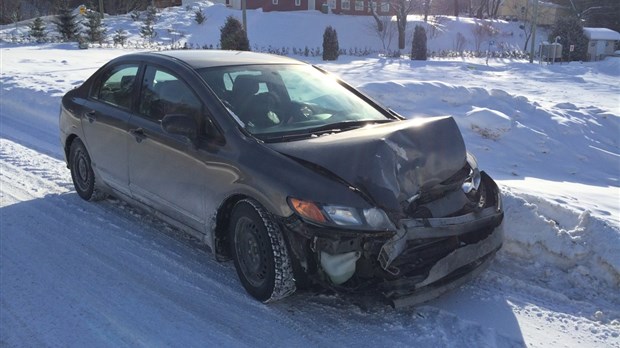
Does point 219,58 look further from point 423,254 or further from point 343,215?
point 423,254

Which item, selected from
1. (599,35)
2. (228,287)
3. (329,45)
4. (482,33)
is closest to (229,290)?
(228,287)

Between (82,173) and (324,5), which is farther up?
(324,5)

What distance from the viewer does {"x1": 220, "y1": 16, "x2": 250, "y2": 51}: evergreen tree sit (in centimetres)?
1923

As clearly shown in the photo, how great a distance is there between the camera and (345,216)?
10.1 feet

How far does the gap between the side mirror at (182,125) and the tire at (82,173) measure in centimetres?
189

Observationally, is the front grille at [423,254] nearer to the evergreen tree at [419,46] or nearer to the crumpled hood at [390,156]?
the crumpled hood at [390,156]

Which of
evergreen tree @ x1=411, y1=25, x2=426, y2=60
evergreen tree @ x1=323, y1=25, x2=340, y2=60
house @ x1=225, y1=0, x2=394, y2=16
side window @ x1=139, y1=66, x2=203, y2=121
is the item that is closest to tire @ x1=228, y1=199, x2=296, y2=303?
side window @ x1=139, y1=66, x2=203, y2=121

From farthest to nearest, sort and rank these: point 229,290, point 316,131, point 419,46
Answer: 1. point 419,46
2. point 316,131
3. point 229,290

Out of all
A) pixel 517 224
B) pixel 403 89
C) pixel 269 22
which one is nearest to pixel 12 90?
pixel 403 89

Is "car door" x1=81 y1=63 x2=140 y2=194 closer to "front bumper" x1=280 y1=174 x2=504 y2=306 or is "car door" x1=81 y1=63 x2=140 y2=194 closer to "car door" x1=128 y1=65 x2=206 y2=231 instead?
"car door" x1=128 y1=65 x2=206 y2=231

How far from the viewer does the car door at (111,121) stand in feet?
15.3

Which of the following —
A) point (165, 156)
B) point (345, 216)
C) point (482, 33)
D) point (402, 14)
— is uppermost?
point (402, 14)

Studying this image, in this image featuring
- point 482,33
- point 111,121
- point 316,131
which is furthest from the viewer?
point 482,33

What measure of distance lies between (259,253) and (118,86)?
100 inches
